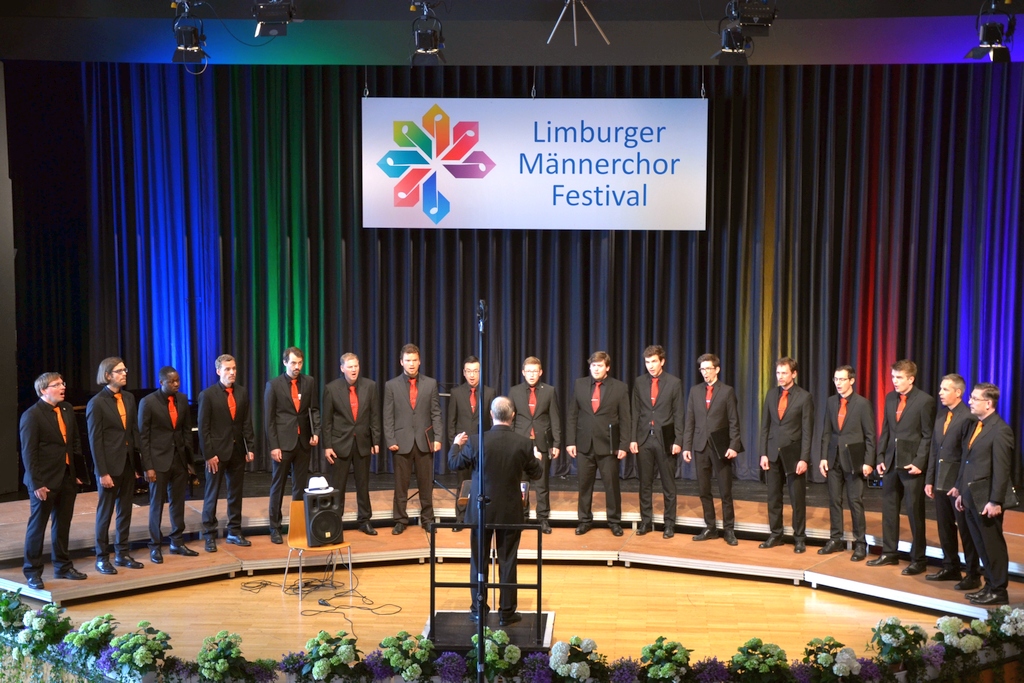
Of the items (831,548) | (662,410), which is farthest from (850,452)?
(662,410)

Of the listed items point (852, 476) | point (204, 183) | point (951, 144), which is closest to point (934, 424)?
point (852, 476)

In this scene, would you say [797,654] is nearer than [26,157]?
Yes

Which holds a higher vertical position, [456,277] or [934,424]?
[456,277]

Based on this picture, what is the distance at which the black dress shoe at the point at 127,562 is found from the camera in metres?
7.40

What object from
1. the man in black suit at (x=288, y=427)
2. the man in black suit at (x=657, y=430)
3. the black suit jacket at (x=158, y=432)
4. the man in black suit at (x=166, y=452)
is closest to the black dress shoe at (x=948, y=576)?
the man in black suit at (x=657, y=430)

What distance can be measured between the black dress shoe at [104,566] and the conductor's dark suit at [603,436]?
3627mm

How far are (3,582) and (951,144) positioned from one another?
916 cm

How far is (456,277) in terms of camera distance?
1091 cm

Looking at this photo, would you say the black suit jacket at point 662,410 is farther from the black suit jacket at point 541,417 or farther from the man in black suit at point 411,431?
the man in black suit at point 411,431

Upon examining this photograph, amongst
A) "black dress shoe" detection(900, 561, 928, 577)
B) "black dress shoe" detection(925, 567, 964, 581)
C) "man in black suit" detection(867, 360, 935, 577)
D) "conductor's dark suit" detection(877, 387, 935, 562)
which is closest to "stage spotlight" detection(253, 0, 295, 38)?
"man in black suit" detection(867, 360, 935, 577)

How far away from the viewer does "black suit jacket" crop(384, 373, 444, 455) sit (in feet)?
27.3

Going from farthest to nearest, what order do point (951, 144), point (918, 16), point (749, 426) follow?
point (749, 426) < point (951, 144) < point (918, 16)

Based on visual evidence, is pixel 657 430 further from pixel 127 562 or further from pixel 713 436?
pixel 127 562

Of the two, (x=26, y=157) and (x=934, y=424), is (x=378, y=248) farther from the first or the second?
(x=934, y=424)
